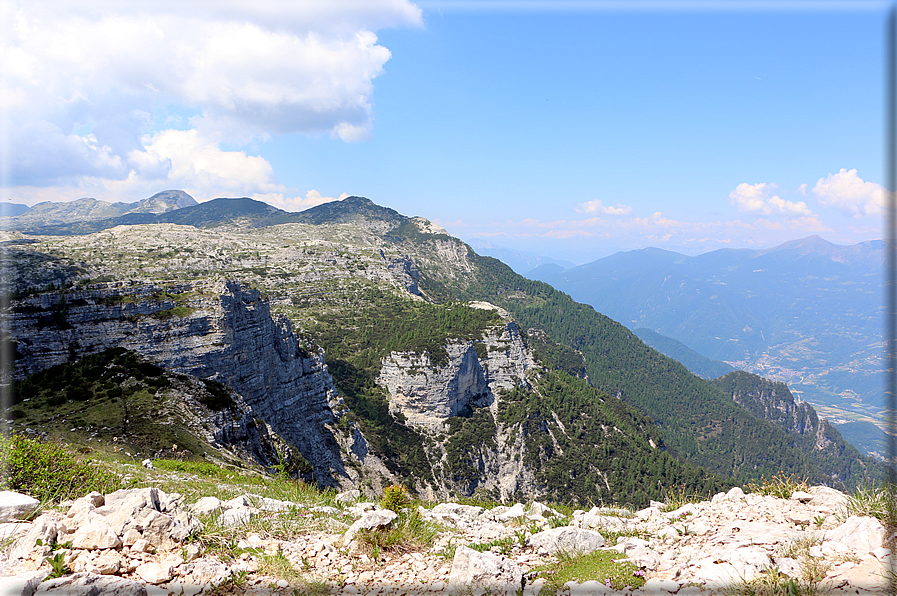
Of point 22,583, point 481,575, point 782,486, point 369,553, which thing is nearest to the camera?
point 22,583

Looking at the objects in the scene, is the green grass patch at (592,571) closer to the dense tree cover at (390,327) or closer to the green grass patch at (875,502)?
the green grass patch at (875,502)

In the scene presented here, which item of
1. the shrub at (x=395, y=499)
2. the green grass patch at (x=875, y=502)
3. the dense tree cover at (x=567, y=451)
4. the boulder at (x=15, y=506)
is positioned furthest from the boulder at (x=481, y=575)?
the dense tree cover at (x=567, y=451)

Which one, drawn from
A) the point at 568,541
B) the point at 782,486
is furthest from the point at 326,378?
the point at 782,486

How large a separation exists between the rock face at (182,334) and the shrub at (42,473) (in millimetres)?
31904

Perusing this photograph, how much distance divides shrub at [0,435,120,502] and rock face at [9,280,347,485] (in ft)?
105

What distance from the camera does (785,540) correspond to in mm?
6938

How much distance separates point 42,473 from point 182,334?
1316 inches

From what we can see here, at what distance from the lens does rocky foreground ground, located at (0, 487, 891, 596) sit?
17.6ft

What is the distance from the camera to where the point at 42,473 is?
778 centimetres

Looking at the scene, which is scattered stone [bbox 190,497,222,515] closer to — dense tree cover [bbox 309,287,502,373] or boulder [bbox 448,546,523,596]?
boulder [bbox 448,546,523,596]

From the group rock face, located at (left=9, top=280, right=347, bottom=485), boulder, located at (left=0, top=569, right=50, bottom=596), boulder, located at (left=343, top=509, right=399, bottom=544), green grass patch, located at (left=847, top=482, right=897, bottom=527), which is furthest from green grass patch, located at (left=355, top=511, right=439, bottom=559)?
rock face, located at (left=9, top=280, right=347, bottom=485)

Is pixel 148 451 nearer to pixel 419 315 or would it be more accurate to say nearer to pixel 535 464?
pixel 535 464

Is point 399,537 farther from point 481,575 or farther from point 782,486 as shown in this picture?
point 782,486

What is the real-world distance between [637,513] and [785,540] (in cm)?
486
